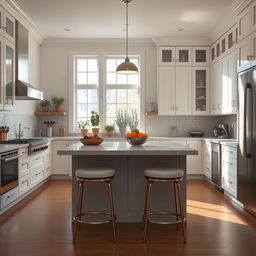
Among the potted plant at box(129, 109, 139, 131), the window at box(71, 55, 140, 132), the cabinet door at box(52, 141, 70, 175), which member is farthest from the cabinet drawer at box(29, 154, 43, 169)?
the potted plant at box(129, 109, 139, 131)

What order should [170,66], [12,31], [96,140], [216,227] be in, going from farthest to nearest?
[170,66] < [12,31] < [96,140] < [216,227]

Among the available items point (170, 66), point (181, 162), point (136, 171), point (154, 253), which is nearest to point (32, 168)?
point (136, 171)

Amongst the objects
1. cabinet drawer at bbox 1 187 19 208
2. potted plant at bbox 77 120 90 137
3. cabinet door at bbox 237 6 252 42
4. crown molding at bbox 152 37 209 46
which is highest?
crown molding at bbox 152 37 209 46

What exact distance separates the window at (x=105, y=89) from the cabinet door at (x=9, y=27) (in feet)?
7.62

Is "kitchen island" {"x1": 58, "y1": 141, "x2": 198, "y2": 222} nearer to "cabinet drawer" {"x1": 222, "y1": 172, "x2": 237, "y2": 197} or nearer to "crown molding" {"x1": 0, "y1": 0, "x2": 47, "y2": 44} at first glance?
"cabinet drawer" {"x1": 222, "y1": 172, "x2": 237, "y2": 197}

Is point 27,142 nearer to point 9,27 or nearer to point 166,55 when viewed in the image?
point 9,27

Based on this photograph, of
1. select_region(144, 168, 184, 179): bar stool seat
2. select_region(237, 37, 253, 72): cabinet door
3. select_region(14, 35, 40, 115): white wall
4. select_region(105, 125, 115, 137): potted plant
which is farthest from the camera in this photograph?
select_region(105, 125, 115, 137): potted plant

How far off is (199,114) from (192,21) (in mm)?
2005

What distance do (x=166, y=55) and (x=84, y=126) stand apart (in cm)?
231

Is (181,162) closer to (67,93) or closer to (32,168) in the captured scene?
(32,168)

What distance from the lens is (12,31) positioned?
17.2 feet

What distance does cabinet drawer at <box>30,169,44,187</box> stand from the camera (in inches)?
216

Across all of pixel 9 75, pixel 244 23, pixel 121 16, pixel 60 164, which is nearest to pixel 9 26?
pixel 9 75

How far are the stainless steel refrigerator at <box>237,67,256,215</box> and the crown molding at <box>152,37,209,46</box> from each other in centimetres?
306
